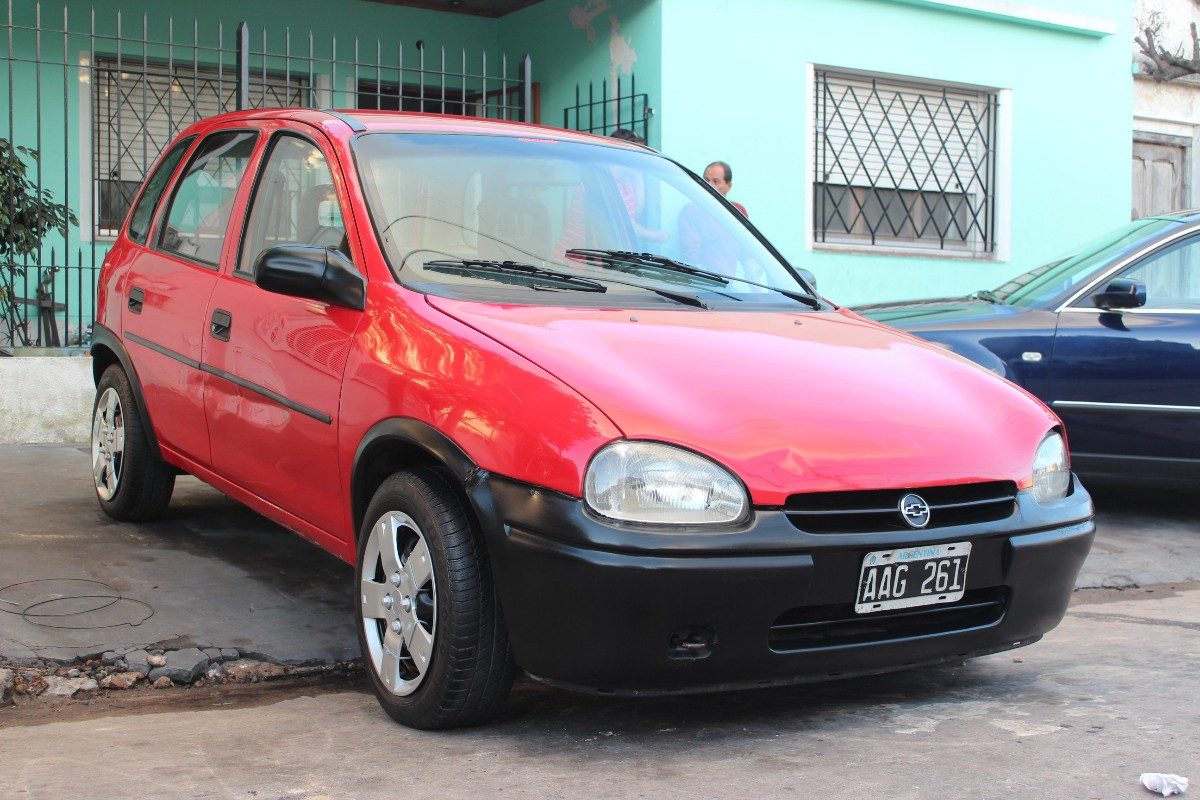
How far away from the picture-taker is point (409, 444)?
3.56 meters

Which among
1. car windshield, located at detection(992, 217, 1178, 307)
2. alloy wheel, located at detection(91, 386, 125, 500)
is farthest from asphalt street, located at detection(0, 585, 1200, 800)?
car windshield, located at detection(992, 217, 1178, 307)

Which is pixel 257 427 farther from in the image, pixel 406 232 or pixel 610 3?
pixel 610 3

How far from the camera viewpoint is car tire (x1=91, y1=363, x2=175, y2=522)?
5516 mm

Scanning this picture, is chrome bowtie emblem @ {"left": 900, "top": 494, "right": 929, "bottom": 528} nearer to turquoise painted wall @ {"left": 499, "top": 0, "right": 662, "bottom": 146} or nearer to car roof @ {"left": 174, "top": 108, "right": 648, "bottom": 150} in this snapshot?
car roof @ {"left": 174, "top": 108, "right": 648, "bottom": 150}

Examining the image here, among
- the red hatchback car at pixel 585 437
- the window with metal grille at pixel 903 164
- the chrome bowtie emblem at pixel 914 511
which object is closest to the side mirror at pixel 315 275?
the red hatchback car at pixel 585 437

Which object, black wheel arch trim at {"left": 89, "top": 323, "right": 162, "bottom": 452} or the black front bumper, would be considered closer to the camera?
the black front bumper

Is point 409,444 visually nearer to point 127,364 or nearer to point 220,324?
point 220,324

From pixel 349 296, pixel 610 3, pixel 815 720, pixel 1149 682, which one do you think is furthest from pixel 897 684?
pixel 610 3

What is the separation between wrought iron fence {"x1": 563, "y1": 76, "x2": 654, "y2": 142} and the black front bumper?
23.3ft

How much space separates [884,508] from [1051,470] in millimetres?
691

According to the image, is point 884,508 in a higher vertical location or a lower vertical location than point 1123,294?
lower

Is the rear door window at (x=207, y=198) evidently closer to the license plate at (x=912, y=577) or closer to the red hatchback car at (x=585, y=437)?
the red hatchback car at (x=585, y=437)

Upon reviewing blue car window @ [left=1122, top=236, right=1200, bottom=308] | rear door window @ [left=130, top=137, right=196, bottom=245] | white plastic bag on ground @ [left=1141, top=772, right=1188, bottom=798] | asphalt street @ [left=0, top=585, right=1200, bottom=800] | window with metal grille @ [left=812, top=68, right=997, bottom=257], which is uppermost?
window with metal grille @ [left=812, top=68, right=997, bottom=257]

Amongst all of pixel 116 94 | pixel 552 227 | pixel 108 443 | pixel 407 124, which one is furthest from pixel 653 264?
pixel 116 94
